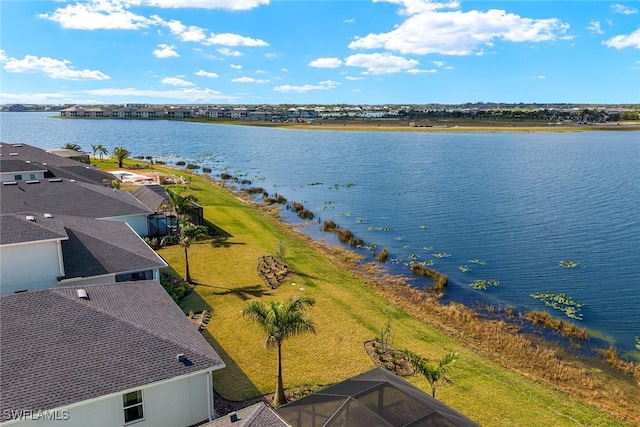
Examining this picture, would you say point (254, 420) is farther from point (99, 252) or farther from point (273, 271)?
point (273, 271)

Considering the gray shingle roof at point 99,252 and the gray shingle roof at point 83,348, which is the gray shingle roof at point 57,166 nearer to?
the gray shingle roof at point 99,252

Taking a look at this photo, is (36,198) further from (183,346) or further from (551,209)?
(551,209)

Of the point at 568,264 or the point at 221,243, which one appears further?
the point at 221,243

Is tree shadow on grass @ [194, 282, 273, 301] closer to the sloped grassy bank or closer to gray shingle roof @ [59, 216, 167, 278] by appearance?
the sloped grassy bank

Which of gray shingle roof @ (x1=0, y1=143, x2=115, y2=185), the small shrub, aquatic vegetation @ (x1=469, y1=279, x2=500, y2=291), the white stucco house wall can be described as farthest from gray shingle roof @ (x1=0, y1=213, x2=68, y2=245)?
the small shrub

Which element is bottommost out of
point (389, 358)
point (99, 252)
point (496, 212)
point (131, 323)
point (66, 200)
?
point (389, 358)

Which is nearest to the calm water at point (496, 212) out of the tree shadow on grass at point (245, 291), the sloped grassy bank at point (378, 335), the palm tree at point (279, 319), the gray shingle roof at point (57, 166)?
the sloped grassy bank at point (378, 335)

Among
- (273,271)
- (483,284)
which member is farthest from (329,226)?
(483,284)
